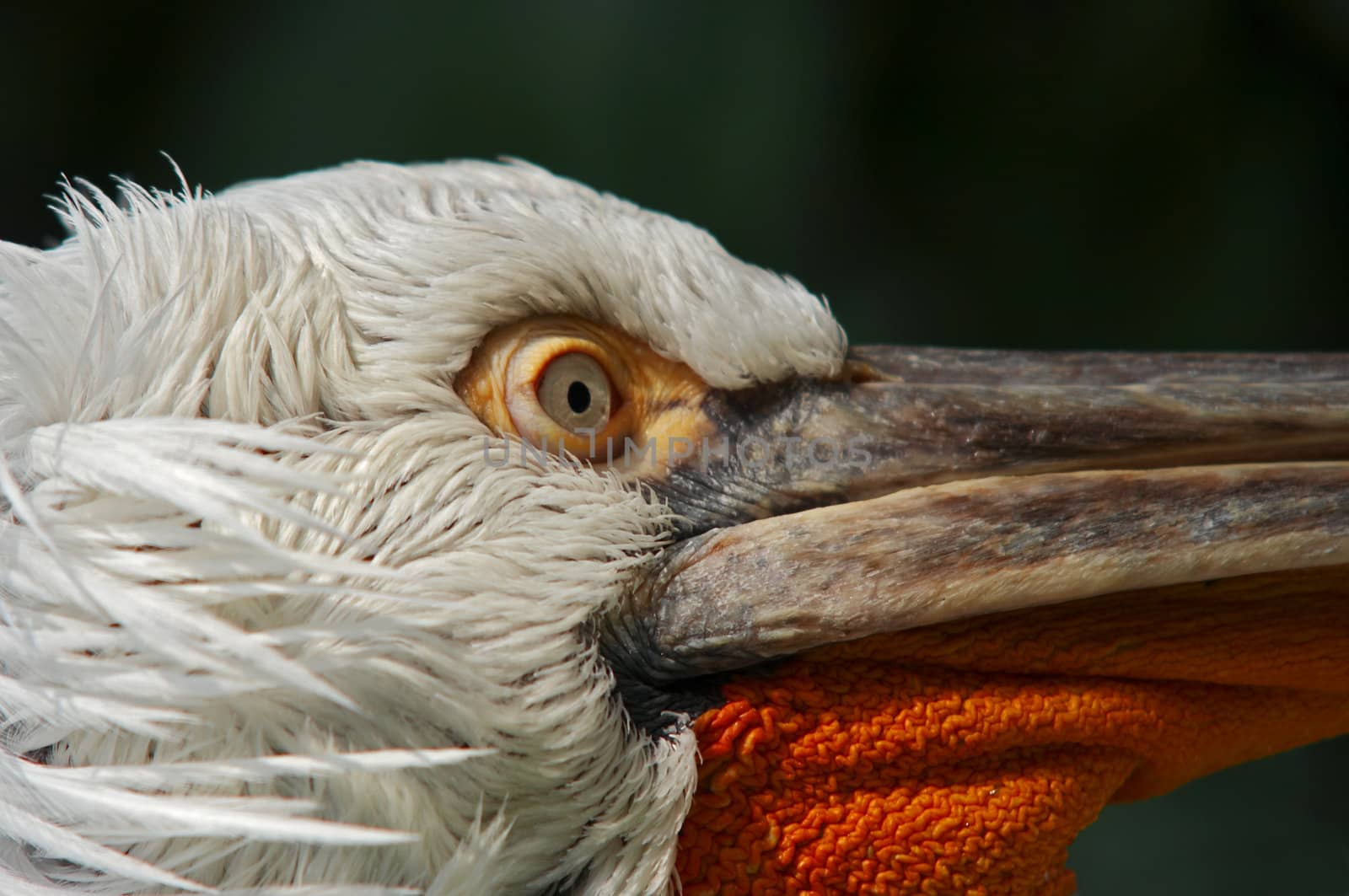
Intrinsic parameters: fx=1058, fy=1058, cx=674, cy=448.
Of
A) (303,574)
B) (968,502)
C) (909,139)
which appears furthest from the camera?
(909,139)

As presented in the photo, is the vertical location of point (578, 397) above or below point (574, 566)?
above

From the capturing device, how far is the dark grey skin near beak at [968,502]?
1.01 meters

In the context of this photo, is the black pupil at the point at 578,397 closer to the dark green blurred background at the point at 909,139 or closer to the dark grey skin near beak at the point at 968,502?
the dark grey skin near beak at the point at 968,502

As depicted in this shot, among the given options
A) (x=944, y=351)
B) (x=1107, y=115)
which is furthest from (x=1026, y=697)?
(x=1107, y=115)

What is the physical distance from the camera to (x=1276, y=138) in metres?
2.89

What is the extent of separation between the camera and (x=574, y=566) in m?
0.98

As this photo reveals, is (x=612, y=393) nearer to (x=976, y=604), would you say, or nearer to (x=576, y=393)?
(x=576, y=393)

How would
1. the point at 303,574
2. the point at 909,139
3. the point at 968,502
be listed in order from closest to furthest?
the point at 303,574
the point at 968,502
the point at 909,139

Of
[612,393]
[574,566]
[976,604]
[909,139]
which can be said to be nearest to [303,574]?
[574,566]

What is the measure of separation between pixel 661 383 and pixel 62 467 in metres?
0.57

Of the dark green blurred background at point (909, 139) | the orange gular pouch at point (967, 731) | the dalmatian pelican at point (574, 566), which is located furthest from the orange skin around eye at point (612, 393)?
the dark green blurred background at point (909, 139)

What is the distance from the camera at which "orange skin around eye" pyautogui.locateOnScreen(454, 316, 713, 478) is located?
1.05 meters

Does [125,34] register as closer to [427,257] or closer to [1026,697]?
[427,257]

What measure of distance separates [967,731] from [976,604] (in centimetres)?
15
